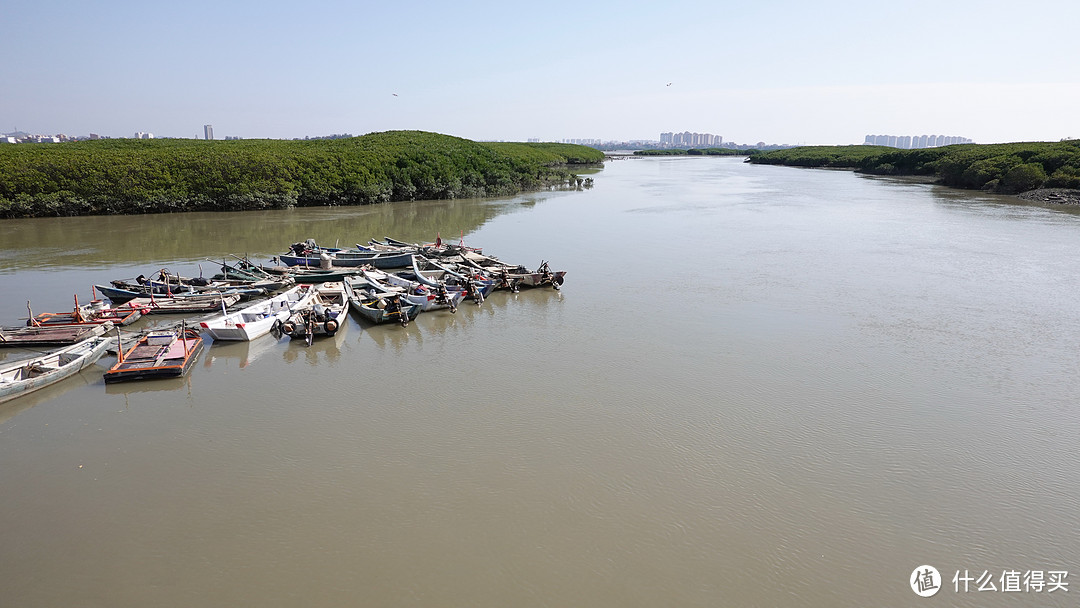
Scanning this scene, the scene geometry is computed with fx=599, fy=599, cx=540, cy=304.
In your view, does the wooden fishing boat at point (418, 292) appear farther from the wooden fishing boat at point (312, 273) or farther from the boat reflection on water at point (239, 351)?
the boat reflection on water at point (239, 351)

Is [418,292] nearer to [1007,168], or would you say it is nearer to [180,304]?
[180,304]

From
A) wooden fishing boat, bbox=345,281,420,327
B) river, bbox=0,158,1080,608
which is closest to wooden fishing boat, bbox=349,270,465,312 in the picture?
wooden fishing boat, bbox=345,281,420,327

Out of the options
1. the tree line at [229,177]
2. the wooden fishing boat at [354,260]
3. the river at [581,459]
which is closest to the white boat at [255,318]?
the river at [581,459]

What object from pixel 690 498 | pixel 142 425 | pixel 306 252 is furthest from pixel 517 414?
pixel 306 252

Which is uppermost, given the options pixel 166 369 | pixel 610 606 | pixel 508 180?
pixel 508 180

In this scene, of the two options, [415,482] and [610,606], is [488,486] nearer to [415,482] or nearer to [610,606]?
[415,482]

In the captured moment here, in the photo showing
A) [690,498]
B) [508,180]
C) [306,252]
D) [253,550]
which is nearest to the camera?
[253,550]

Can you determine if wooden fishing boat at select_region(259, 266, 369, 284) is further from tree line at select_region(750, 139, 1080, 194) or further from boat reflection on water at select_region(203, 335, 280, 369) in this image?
tree line at select_region(750, 139, 1080, 194)
